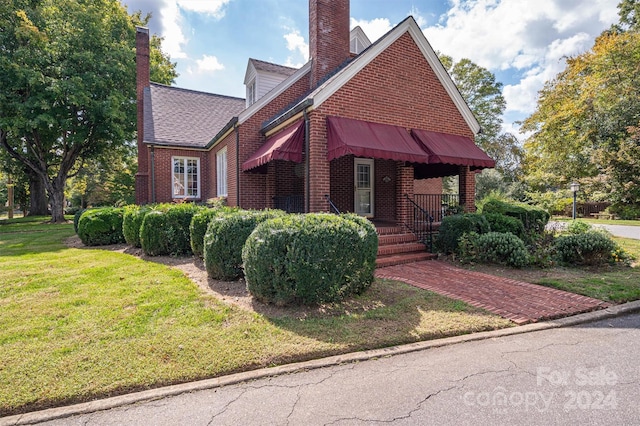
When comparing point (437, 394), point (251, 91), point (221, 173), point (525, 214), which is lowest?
point (437, 394)

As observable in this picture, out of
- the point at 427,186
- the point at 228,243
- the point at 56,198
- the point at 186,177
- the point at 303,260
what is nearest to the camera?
the point at 303,260

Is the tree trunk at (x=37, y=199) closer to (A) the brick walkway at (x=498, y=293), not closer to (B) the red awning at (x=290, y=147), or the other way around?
(B) the red awning at (x=290, y=147)

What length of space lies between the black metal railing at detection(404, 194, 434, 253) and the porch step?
0.48 meters

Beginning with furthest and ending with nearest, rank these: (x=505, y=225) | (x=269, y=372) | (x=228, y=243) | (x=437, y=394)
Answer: (x=505, y=225) → (x=228, y=243) → (x=269, y=372) → (x=437, y=394)

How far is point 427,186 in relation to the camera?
15320 millimetres

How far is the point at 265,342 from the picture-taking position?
380 centimetres

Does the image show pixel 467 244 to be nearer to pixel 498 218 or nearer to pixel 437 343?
pixel 498 218

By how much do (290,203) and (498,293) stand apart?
6.74 metres

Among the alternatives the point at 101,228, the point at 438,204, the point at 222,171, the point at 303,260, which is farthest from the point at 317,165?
the point at 101,228

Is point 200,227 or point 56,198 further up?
point 56,198

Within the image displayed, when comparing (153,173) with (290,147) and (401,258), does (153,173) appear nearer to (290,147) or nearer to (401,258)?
(290,147)

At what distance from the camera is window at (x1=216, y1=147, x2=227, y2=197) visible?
13406mm

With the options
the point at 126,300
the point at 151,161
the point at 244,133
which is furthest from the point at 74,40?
the point at 126,300

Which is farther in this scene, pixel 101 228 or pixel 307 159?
pixel 101 228
